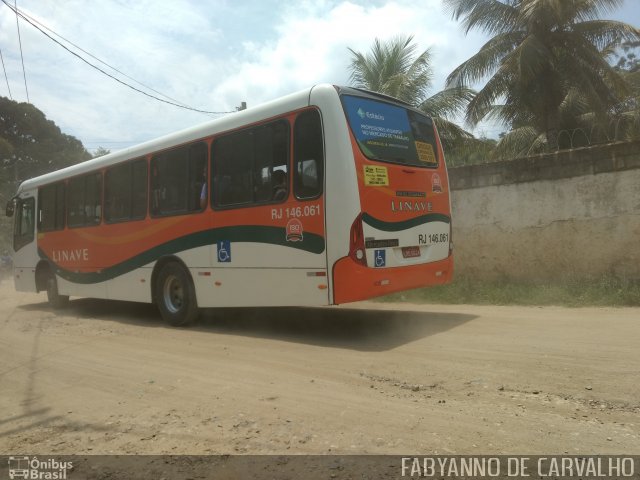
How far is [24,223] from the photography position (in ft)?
39.7

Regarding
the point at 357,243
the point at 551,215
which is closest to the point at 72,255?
the point at 357,243

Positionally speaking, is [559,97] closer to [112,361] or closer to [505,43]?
[505,43]

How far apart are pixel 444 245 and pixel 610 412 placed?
3.78m

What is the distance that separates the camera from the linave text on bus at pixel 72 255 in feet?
33.6

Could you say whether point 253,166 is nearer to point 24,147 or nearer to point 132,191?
point 132,191

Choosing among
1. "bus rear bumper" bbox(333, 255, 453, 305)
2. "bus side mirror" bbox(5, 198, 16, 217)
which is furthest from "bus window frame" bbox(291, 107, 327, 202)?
"bus side mirror" bbox(5, 198, 16, 217)

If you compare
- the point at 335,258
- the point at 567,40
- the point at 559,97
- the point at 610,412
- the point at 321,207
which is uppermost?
the point at 567,40

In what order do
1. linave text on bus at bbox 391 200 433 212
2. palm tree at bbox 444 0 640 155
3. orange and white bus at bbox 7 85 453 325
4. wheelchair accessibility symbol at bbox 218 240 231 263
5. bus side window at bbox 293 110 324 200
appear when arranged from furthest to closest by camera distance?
palm tree at bbox 444 0 640 155 → wheelchair accessibility symbol at bbox 218 240 231 263 → linave text on bus at bbox 391 200 433 212 → bus side window at bbox 293 110 324 200 → orange and white bus at bbox 7 85 453 325

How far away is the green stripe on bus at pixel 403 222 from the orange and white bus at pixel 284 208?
0.05 feet

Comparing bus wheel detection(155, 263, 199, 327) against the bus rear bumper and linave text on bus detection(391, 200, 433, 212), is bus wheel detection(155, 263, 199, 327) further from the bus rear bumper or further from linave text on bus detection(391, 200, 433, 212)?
linave text on bus detection(391, 200, 433, 212)

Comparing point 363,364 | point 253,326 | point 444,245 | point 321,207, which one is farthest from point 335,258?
point 253,326

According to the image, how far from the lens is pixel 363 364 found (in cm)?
534

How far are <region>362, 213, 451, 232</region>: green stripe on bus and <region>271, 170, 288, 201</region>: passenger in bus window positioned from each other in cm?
114

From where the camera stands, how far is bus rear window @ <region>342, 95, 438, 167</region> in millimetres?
6180
